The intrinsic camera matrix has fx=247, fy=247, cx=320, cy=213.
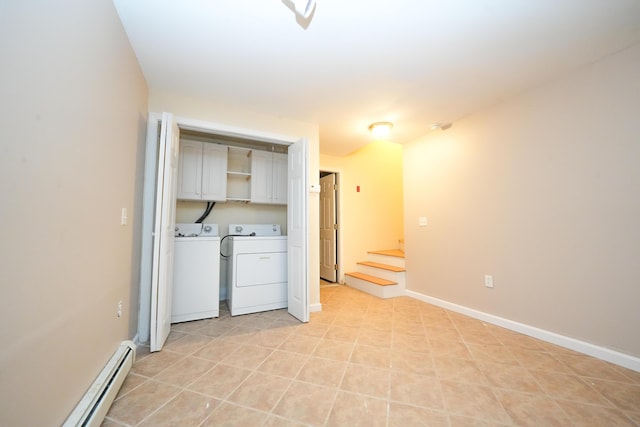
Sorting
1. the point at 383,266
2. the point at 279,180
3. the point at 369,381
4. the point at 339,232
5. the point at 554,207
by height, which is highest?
the point at 279,180

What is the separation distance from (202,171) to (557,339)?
13.2 feet

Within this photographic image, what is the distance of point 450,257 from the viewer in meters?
3.17

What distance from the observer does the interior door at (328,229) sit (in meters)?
4.67

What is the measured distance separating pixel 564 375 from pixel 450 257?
5.16ft

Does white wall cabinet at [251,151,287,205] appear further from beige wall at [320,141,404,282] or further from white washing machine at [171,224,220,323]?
beige wall at [320,141,404,282]

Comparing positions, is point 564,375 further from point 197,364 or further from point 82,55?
point 82,55

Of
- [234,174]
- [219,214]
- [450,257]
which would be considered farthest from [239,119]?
[450,257]

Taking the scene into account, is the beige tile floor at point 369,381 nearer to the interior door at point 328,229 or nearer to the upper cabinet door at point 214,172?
the upper cabinet door at point 214,172

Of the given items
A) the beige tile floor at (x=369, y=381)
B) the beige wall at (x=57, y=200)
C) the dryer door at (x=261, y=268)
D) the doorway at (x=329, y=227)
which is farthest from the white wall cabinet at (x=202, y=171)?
the doorway at (x=329, y=227)

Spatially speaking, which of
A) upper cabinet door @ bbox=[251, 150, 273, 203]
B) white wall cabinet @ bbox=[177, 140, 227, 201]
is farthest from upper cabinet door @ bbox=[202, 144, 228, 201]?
upper cabinet door @ bbox=[251, 150, 273, 203]

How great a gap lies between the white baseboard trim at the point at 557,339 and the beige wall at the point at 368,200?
6.28ft

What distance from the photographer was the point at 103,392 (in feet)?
4.41

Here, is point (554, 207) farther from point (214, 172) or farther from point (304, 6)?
point (214, 172)

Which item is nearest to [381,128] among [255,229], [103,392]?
[255,229]
